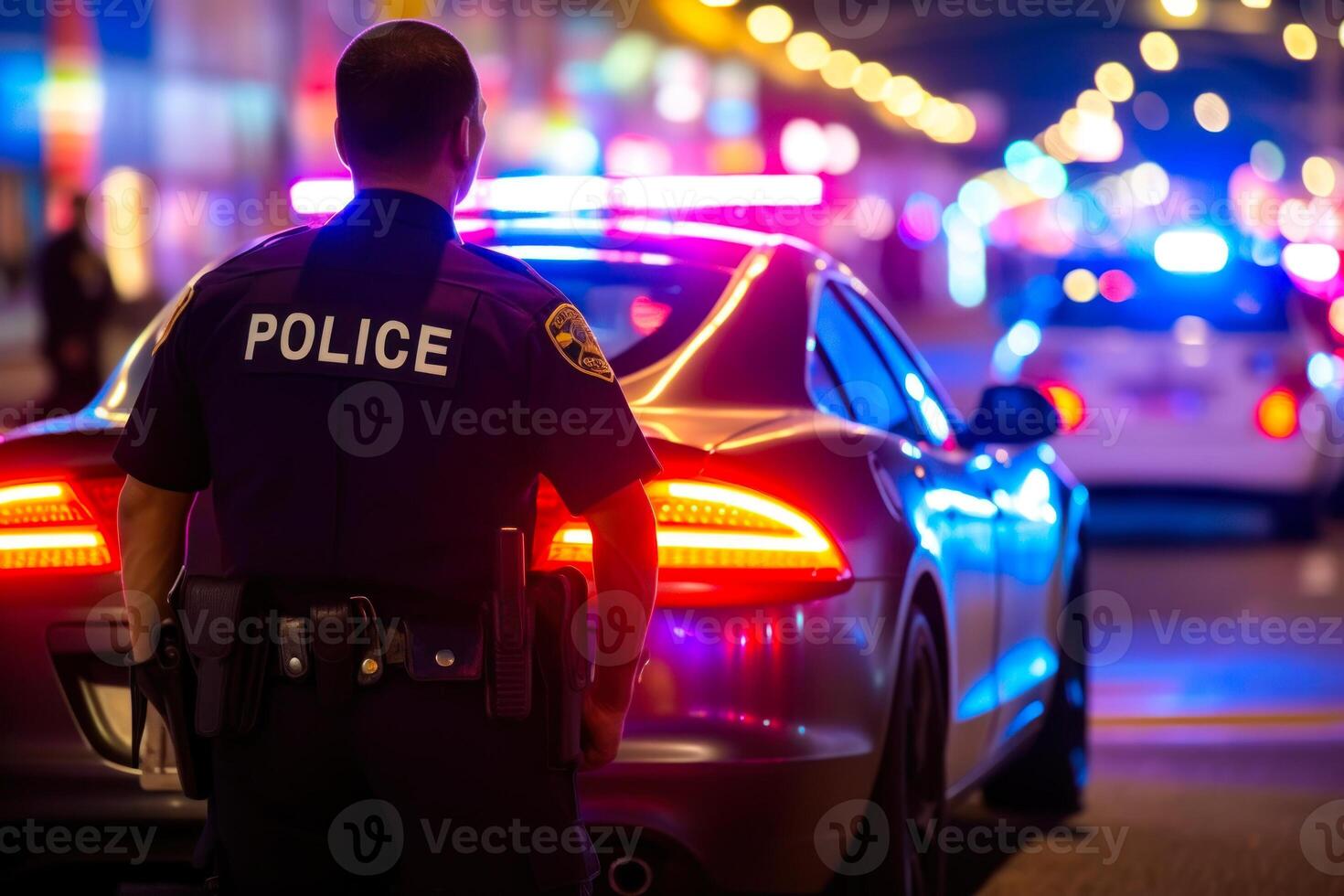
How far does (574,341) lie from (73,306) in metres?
14.6

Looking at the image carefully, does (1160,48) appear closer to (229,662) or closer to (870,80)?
(870,80)

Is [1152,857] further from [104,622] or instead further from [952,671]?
[104,622]

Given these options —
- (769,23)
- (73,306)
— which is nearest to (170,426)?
(73,306)

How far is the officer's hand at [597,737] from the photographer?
3086 mm

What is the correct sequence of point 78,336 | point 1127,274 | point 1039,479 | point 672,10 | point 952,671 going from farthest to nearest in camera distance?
point 672,10 < point 78,336 < point 1127,274 < point 1039,479 < point 952,671

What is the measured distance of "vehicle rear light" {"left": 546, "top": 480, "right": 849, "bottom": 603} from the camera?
409 cm

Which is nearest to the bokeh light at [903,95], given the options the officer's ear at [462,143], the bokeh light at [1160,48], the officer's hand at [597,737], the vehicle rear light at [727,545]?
the bokeh light at [1160,48]

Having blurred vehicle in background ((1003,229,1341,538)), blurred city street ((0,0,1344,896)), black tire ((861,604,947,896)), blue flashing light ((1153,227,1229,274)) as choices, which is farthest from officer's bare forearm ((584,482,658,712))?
blue flashing light ((1153,227,1229,274))

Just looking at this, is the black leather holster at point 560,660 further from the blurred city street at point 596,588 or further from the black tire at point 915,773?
the black tire at point 915,773

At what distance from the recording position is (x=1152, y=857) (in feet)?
20.3

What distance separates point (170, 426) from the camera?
3.10 metres

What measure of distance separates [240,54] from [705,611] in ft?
90.8

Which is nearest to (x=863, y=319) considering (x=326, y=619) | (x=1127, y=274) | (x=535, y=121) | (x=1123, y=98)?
(x=326, y=619)

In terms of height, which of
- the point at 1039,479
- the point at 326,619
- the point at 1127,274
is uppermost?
the point at 326,619
